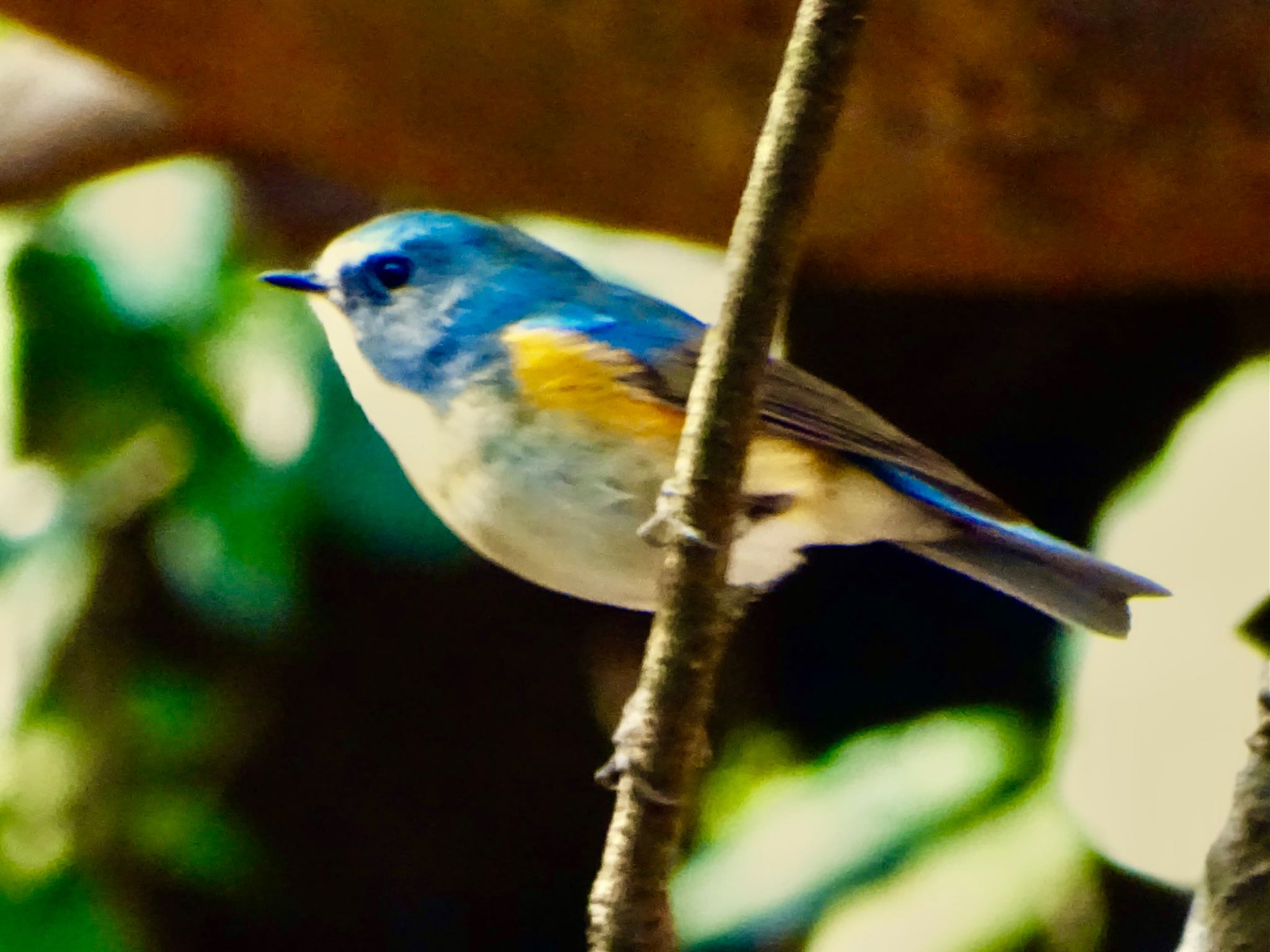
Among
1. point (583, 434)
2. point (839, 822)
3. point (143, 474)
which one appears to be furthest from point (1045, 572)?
point (143, 474)

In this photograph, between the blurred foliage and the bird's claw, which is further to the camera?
the blurred foliage

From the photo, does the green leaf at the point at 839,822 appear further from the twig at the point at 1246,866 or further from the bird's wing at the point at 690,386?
the twig at the point at 1246,866

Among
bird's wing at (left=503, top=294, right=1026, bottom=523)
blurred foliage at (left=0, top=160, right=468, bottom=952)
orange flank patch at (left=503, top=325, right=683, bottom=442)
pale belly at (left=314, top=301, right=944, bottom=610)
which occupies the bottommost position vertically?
blurred foliage at (left=0, top=160, right=468, bottom=952)

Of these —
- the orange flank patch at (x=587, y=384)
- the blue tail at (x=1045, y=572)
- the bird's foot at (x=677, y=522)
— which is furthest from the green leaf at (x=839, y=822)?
the bird's foot at (x=677, y=522)

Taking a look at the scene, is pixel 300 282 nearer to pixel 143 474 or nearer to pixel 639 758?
pixel 639 758

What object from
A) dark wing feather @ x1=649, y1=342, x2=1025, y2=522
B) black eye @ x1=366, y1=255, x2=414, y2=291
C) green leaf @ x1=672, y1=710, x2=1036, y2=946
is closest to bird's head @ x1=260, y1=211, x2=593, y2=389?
black eye @ x1=366, y1=255, x2=414, y2=291

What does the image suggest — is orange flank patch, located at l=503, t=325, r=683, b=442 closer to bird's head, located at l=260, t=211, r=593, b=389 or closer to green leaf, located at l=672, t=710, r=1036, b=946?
bird's head, located at l=260, t=211, r=593, b=389

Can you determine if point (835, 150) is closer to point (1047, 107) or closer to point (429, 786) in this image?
point (1047, 107)
